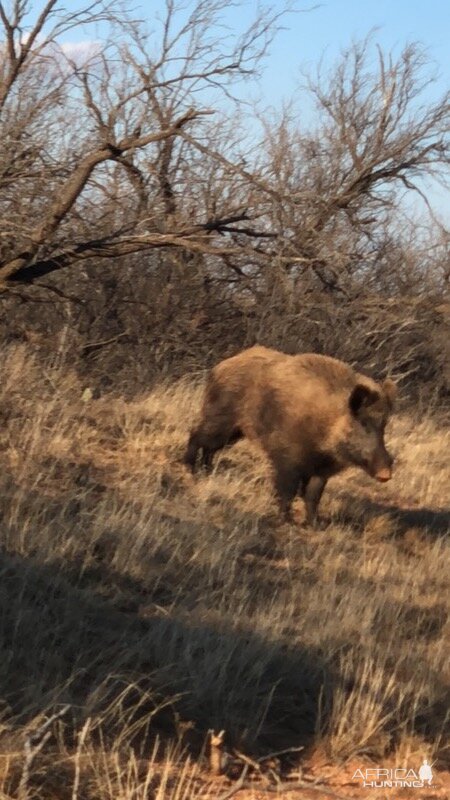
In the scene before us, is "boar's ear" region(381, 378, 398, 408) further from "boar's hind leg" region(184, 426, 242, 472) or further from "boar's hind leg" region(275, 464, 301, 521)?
"boar's hind leg" region(184, 426, 242, 472)

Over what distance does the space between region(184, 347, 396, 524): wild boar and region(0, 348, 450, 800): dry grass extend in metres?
0.39

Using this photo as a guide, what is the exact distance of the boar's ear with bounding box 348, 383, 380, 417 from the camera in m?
10.4

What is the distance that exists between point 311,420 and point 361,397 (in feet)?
1.70

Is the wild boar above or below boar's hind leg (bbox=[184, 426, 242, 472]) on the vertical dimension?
above

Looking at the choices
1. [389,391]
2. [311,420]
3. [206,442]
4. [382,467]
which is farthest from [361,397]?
[206,442]

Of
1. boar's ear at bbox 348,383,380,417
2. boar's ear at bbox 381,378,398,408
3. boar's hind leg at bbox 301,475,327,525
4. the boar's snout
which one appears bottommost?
boar's hind leg at bbox 301,475,327,525

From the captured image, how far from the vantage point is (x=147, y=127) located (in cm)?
1495

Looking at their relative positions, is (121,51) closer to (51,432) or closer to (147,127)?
(147,127)

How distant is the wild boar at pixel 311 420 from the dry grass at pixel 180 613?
0.39m

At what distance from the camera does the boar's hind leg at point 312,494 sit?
34.6 feet

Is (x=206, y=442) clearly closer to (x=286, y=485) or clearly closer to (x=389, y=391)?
(x=286, y=485)

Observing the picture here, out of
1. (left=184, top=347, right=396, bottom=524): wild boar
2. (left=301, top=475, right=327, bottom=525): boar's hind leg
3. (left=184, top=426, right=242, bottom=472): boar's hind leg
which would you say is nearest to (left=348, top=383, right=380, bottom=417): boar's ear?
(left=184, top=347, right=396, bottom=524): wild boar


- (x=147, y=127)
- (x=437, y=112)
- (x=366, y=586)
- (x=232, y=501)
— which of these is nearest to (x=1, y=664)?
(x=366, y=586)

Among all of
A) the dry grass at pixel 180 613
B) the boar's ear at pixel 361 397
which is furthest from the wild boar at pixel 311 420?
the dry grass at pixel 180 613
